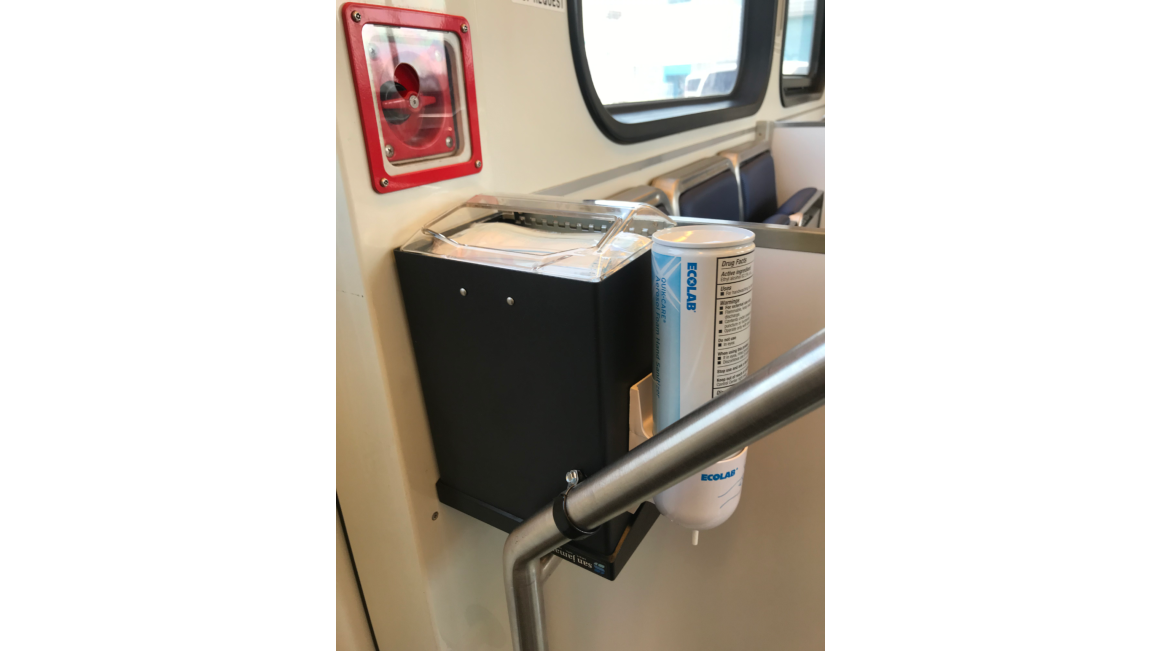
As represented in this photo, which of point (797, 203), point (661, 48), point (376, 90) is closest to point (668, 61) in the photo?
point (661, 48)

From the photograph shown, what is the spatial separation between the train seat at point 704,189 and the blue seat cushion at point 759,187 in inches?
5.0

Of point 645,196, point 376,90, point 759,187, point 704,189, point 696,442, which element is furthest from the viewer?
point 759,187

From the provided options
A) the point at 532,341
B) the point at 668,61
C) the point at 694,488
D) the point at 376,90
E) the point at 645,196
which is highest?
the point at 668,61

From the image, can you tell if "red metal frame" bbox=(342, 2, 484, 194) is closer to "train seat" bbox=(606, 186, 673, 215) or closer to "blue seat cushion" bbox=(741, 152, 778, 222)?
"train seat" bbox=(606, 186, 673, 215)

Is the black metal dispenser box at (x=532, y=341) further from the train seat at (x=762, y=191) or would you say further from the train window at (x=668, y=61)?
the train seat at (x=762, y=191)

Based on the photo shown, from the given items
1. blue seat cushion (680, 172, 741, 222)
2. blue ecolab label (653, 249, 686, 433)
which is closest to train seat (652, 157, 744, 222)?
blue seat cushion (680, 172, 741, 222)

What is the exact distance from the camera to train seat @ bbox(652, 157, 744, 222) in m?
1.45

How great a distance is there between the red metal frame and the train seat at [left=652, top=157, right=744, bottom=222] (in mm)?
675

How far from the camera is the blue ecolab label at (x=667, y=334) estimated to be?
24.8 inches

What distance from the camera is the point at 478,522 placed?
1.09m

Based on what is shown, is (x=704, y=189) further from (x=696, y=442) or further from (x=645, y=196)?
(x=696, y=442)

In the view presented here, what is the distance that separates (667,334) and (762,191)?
1738mm

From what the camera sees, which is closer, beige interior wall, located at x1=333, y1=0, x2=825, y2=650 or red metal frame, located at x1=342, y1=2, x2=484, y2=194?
red metal frame, located at x1=342, y1=2, x2=484, y2=194
